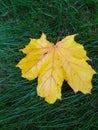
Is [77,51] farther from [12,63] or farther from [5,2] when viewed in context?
[5,2]

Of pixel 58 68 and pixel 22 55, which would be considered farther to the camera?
pixel 22 55

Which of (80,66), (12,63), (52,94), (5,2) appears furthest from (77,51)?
(5,2)

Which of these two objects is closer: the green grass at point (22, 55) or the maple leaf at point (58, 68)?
the maple leaf at point (58, 68)

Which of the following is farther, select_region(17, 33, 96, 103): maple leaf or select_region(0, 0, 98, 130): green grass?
select_region(0, 0, 98, 130): green grass
